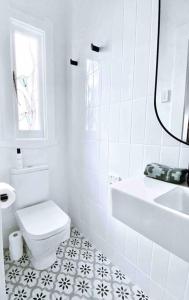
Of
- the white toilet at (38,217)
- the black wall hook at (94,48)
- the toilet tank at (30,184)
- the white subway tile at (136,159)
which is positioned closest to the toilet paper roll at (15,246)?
the white toilet at (38,217)

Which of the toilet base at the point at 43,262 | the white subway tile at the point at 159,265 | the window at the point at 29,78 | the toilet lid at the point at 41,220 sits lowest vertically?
the toilet base at the point at 43,262

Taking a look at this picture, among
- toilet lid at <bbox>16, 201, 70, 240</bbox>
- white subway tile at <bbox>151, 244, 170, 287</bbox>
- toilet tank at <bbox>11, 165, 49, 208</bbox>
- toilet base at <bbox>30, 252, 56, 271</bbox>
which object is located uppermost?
toilet tank at <bbox>11, 165, 49, 208</bbox>

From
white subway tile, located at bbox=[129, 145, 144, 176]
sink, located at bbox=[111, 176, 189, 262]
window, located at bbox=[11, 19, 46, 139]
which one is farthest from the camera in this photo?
window, located at bbox=[11, 19, 46, 139]

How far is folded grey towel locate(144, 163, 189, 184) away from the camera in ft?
2.49

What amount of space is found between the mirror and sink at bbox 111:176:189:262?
28 cm

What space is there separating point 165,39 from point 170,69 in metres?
0.16

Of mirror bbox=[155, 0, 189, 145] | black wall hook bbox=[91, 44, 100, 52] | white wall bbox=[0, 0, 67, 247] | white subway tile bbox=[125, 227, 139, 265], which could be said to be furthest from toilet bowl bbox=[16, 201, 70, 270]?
black wall hook bbox=[91, 44, 100, 52]

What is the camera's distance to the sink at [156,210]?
50 centimetres

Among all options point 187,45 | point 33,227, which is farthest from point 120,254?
point 187,45

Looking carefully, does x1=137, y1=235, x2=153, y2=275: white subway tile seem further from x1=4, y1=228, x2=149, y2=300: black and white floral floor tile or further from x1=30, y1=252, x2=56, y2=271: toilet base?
x1=30, y1=252, x2=56, y2=271: toilet base

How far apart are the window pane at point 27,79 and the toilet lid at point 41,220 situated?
0.75 m

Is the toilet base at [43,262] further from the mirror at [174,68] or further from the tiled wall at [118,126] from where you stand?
the mirror at [174,68]

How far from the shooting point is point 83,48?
141 cm

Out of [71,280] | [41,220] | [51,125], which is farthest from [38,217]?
[51,125]
